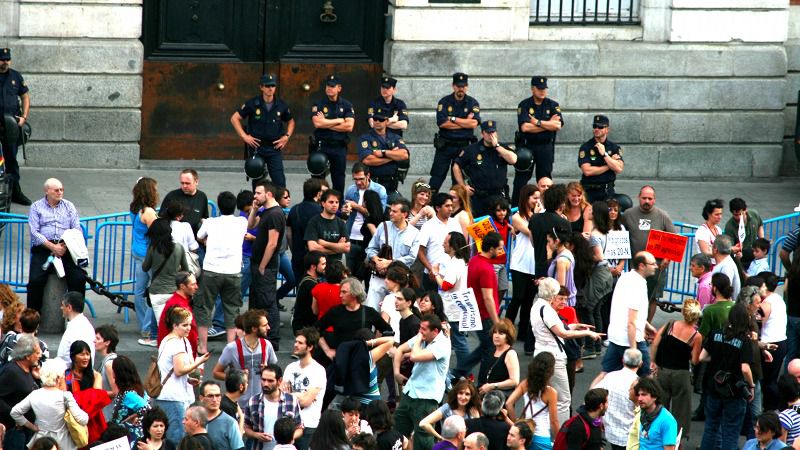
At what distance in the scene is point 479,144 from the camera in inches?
757

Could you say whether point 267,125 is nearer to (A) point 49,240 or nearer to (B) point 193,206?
(B) point 193,206

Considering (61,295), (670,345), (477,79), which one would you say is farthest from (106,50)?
(670,345)

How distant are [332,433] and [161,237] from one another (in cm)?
412

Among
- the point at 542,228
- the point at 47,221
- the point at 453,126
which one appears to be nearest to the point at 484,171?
the point at 453,126

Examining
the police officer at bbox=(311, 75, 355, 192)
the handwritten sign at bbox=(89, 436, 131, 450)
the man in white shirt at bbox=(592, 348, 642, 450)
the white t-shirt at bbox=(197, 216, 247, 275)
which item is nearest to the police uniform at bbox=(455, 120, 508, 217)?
the police officer at bbox=(311, 75, 355, 192)

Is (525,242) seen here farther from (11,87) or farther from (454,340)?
(11,87)

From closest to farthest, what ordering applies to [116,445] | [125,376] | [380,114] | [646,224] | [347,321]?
[116,445] → [125,376] → [347,321] → [646,224] → [380,114]

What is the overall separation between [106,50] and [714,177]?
8.32 m

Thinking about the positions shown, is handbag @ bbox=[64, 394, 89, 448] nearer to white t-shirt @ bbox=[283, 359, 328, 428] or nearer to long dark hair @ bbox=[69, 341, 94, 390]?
long dark hair @ bbox=[69, 341, 94, 390]

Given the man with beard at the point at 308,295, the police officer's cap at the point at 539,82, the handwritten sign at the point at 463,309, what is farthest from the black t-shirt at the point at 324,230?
the police officer's cap at the point at 539,82

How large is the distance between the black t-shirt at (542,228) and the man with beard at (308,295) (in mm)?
2324

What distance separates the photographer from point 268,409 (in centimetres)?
1312

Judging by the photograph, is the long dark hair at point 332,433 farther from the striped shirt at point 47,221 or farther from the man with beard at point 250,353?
the striped shirt at point 47,221

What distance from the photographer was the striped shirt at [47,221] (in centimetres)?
1641
